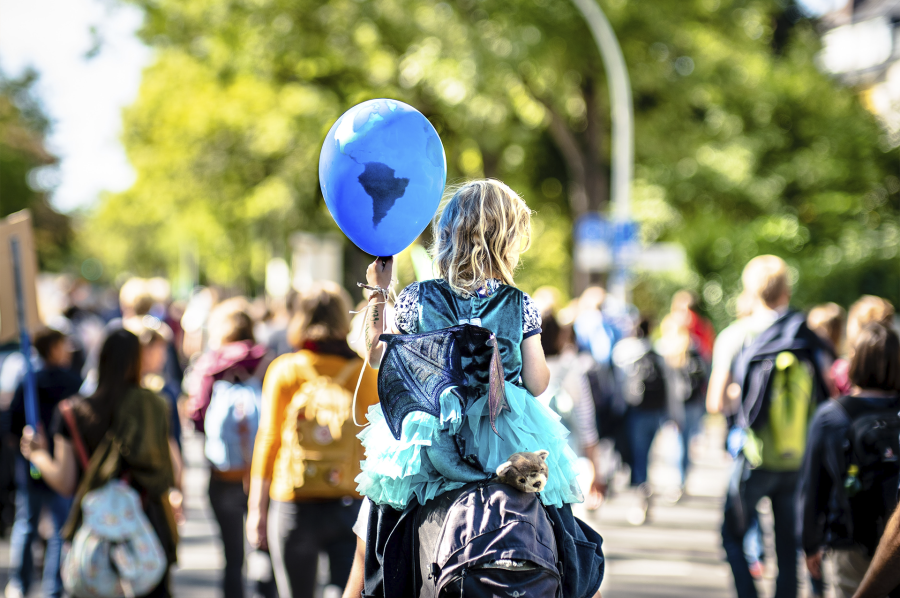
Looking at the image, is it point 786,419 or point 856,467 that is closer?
point 856,467

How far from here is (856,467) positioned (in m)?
3.96

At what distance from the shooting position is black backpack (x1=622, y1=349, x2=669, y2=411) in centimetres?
948

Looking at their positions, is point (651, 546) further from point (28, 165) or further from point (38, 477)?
point (28, 165)

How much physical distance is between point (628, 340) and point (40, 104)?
2371 inches

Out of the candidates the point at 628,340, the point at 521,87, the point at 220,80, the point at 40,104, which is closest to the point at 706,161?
the point at 521,87

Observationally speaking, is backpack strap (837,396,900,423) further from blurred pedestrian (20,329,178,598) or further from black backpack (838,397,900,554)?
blurred pedestrian (20,329,178,598)

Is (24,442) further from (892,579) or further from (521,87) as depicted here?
(521,87)

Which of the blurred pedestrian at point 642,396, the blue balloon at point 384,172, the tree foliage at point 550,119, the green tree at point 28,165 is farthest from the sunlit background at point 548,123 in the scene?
the green tree at point 28,165

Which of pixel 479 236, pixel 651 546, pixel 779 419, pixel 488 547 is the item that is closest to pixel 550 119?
pixel 651 546

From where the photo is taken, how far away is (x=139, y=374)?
455 centimetres

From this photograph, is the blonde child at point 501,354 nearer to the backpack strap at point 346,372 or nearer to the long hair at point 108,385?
the backpack strap at point 346,372

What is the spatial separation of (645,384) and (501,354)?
23.1ft

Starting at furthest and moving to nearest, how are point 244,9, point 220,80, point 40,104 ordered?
point 40,104
point 220,80
point 244,9

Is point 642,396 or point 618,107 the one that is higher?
point 618,107
